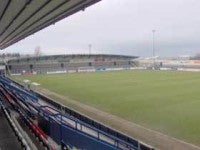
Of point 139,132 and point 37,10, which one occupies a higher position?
point 37,10

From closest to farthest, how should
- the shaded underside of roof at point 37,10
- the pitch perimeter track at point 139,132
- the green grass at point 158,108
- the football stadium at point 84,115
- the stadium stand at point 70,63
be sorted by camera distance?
the football stadium at point 84,115 < the shaded underside of roof at point 37,10 < the pitch perimeter track at point 139,132 < the green grass at point 158,108 < the stadium stand at point 70,63

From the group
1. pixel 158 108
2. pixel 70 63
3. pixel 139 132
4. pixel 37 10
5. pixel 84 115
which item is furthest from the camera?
pixel 70 63

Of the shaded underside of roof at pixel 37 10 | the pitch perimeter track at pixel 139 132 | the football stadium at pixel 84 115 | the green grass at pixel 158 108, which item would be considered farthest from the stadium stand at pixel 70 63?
the shaded underside of roof at pixel 37 10

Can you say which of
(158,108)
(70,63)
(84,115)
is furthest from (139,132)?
(70,63)

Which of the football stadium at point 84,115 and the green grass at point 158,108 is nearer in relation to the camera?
the football stadium at point 84,115

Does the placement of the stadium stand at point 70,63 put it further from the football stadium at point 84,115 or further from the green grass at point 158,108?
the green grass at point 158,108

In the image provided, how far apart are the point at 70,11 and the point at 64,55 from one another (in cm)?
8522

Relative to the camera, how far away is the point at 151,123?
21391 millimetres

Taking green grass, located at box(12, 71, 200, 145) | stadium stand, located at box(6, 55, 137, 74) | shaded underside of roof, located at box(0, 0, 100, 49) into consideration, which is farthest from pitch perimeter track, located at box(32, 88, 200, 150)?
stadium stand, located at box(6, 55, 137, 74)

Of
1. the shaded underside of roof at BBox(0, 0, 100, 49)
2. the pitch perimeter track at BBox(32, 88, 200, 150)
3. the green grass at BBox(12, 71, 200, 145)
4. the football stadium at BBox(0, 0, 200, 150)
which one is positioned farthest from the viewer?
the green grass at BBox(12, 71, 200, 145)

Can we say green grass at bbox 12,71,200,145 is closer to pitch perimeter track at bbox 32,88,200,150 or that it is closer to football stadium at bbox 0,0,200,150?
football stadium at bbox 0,0,200,150

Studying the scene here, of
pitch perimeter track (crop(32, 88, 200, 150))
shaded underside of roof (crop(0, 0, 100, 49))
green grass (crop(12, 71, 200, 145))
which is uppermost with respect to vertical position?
shaded underside of roof (crop(0, 0, 100, 49))

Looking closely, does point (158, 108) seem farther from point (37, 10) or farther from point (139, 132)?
point (37, 10)

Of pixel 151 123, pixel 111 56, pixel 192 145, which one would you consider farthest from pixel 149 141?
pixel 111 56
